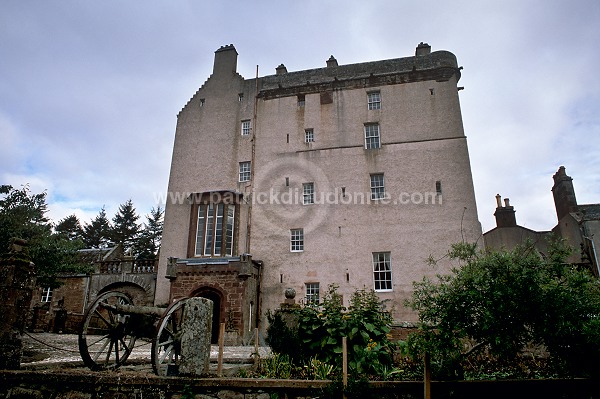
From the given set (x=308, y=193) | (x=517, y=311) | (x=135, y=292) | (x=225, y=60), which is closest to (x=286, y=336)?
(x=517, y=311)

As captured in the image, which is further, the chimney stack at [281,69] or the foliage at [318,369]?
the chimney stack at [281,69]

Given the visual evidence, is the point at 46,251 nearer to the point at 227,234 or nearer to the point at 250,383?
the point at 227,234

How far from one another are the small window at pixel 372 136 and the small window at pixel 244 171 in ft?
24.5

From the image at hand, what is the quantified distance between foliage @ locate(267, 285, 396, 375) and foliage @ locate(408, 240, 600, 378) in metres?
1.69

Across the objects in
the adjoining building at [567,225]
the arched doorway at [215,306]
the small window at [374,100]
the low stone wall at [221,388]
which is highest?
the small window at [374,100]

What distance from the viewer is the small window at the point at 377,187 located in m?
21.7

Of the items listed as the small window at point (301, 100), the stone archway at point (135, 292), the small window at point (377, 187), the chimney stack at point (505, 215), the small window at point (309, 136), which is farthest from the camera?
the chimney stack at point (505, 215)

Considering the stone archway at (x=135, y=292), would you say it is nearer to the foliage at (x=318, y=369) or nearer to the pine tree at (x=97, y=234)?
the foliage at (x=318, y=369)

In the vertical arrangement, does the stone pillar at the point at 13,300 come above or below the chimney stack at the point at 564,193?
below

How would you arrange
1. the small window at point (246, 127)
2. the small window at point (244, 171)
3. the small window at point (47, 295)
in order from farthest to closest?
the small window at point (47, 295) → the small window at point (246, 127) → the small window at point (244, 171)

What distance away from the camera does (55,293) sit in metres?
24.4

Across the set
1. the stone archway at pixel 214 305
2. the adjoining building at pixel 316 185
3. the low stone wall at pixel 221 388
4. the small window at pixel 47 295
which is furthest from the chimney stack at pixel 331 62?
the small window at pixel 47 295

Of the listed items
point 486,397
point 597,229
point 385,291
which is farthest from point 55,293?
point 597,229

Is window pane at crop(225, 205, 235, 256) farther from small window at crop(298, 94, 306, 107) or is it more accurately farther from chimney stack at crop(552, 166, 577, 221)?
chimney stack at crop(552, 166, 577, 221)
